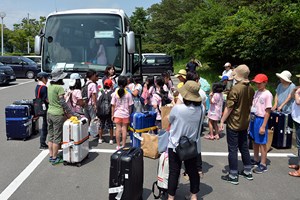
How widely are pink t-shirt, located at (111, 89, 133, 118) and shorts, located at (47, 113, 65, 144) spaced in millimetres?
1069

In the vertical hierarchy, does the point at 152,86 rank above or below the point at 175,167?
above

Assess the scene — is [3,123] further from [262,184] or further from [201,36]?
[201,36]

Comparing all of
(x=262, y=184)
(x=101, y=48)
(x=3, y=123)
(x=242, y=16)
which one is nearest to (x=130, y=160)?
(x=262, y=184)

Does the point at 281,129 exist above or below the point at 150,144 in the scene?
above

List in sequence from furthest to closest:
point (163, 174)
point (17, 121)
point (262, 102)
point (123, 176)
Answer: point (17, 121) → point (262, 102) → point (163, 174) → point (123, 176)

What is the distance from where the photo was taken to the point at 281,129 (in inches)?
269

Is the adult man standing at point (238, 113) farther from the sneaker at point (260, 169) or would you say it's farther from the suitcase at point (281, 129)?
the suitcase at point (281, 129)

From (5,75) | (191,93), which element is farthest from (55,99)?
(5,75)

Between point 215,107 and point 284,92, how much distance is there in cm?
161

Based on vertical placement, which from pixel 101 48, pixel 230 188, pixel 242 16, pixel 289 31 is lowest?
pixel 230 188

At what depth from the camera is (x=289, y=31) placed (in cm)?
1343

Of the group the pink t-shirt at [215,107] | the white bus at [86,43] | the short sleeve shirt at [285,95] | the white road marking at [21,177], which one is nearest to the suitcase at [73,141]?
the white road marking at [21,177]

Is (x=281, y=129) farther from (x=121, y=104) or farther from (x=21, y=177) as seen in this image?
(x=21, y=177)

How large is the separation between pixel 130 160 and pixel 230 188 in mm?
1887
